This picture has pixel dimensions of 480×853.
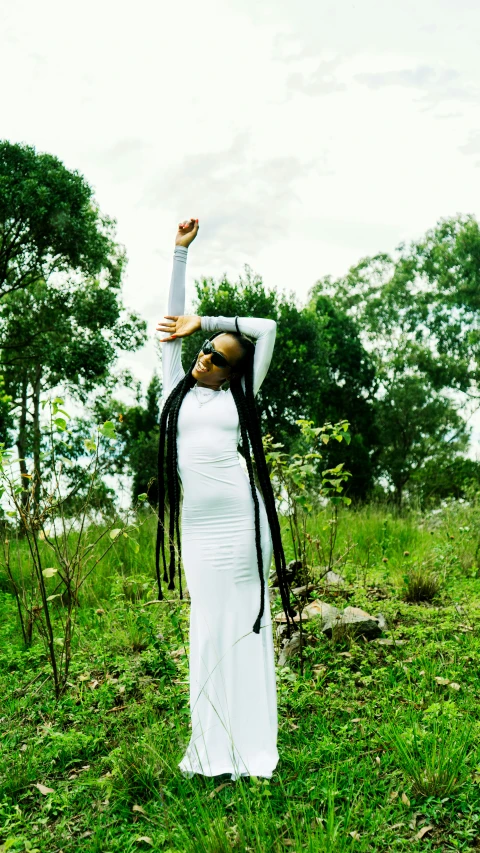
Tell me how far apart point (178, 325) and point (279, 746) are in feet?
8.34

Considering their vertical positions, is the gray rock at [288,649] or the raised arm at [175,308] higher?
the raised arm at [175,308]

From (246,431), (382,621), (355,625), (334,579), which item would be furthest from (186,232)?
(334,579)

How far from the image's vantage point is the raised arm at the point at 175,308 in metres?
4.17

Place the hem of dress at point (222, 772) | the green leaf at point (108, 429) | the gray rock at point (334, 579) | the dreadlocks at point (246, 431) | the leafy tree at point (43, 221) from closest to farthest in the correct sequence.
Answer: the hem of dress at point (222, 772) → the dreadlocks at point (246, 431) → the green leaf at point (108, 429) → the gray rock at point (334, 579) → the leafy tree at point (43, 221)

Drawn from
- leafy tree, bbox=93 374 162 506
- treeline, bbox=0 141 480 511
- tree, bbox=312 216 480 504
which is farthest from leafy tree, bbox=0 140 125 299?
tree, bbox=312 216 480 504

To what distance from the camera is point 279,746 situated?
4035 millimetres

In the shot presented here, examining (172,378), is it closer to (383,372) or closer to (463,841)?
(463,841)

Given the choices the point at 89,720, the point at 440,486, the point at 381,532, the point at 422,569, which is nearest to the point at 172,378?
the point at 89,720

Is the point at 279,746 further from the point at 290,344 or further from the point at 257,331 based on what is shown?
the point at 290,344

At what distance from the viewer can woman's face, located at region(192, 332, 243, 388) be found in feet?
12.8

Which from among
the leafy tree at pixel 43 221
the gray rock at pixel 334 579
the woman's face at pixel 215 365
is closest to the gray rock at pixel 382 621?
the gray rock at pixel 334 579

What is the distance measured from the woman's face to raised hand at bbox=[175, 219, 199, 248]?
0.69 metres

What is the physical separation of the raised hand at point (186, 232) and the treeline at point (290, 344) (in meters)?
9.26

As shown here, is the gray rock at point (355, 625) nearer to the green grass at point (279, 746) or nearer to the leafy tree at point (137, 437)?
the green grass at point (279, 746)
